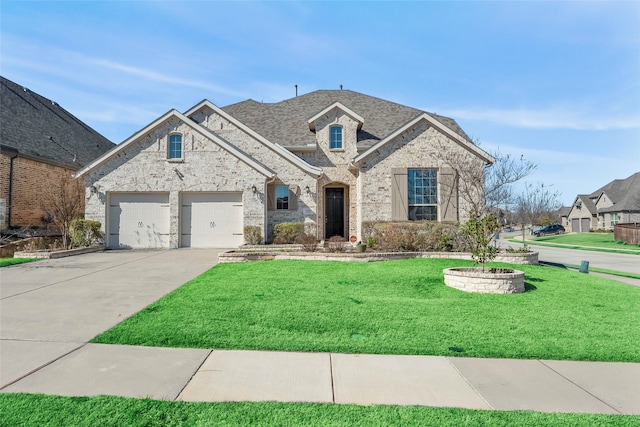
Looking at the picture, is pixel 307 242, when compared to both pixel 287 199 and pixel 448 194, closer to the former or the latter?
pixel 287 199

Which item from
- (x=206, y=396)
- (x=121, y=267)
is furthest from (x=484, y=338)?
(x=121, y=267)

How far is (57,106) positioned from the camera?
894 inches

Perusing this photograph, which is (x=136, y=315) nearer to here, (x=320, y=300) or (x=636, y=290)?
Answer: (x=320, y=300)

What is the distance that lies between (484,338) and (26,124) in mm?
22507

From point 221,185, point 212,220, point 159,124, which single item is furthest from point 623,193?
point 159,124

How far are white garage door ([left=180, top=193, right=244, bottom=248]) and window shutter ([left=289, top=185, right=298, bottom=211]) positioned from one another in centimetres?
220

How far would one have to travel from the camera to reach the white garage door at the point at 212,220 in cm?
1468

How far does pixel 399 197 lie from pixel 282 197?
517 cm

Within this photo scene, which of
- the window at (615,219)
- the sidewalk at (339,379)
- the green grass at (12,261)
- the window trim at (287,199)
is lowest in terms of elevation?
the sidewalk at (339,379)

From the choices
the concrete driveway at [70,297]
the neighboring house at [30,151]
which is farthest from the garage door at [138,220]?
the neighboring house at [30,151]

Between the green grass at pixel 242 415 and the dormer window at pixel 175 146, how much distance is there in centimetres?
1283

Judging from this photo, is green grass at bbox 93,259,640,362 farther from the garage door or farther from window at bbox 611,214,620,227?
window at bbox 611,214,620,227

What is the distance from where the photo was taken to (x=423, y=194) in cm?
1486

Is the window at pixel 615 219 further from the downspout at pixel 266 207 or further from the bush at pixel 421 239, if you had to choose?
the downspout at pixel 266 207
